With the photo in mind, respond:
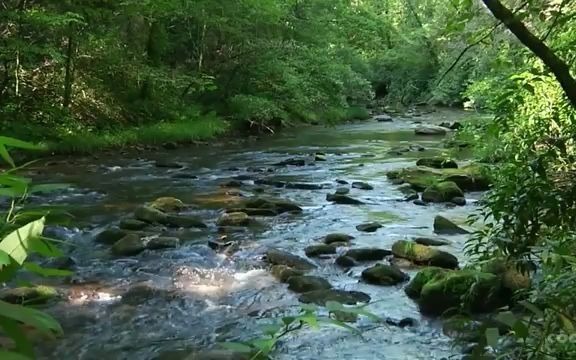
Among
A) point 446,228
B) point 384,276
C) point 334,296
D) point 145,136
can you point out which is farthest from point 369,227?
point 145,136

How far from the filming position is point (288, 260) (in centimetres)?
761

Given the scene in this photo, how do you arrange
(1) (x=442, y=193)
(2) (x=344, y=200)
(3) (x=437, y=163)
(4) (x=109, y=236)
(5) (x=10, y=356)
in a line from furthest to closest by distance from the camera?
(3) (x=437, y=163) < (1) (x=442, y=193) < (2) (x=344, y=200) < (4) (x=109, y=236) < (5) (x=10, y=356)

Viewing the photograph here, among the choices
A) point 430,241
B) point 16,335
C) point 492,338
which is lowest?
A: point 430,241

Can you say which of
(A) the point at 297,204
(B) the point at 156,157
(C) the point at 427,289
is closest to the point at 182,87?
(B) the point at 156,157

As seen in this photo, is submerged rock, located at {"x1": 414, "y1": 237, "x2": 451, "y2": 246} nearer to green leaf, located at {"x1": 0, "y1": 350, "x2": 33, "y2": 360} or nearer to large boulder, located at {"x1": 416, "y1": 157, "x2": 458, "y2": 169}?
large boulder, located at {"x1": 416, "y1": 157, "x2": 458, "y2": 169}

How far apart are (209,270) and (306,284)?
1.37m

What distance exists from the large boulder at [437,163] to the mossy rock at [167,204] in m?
6.55

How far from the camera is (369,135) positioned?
22.7 meters

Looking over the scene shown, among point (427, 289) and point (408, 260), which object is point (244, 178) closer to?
point (408, 260)

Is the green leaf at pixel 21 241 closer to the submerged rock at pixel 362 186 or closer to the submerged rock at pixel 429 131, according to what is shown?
the submerged rock at pixel 362 186

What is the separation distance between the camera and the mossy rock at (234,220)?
9.66 m

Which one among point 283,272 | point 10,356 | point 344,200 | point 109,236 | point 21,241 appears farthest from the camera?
point 344,200

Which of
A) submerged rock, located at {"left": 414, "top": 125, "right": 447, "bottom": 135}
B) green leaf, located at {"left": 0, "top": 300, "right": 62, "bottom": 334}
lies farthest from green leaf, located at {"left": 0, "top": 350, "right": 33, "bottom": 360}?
submerged rock, located at {"left": 414, "top": 125, "right": 447, "bottom": 135}

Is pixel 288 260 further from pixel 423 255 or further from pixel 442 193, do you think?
pixel 442 193
